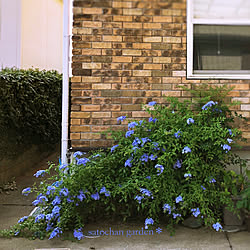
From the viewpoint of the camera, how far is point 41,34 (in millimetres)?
8727

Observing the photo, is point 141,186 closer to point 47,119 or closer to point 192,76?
point 192,76

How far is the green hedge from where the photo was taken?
5039 millimetres

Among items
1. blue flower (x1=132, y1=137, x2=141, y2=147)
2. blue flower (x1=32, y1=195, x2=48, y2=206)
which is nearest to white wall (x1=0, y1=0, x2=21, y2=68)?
blue flower (x1=32, y1=195, x2=48, y2=206)

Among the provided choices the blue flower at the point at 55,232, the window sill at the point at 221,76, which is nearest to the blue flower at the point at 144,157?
the blue flower at the point at 55,232

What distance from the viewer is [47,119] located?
19.6 ft

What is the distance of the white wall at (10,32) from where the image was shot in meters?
7.33

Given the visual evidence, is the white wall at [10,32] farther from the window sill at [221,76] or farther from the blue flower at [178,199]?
the blue flower at [178,199]

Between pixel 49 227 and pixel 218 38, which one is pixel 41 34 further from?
pixel 49 227

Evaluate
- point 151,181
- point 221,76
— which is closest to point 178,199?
point 151,181

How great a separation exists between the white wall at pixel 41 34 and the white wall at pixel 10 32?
211 millimetres

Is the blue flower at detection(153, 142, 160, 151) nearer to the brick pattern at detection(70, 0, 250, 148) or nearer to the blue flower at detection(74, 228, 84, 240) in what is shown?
the brick pattern at detection(70, 0, 250, 148)

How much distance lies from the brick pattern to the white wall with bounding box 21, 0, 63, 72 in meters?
4.63

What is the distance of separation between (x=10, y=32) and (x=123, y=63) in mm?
4795

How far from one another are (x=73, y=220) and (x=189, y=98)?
195 centimetres
